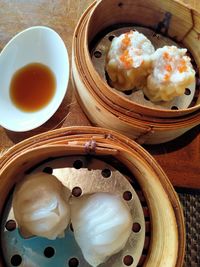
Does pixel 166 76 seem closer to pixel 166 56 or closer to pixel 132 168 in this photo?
pixel 166 56

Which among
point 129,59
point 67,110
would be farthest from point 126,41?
point 67,110

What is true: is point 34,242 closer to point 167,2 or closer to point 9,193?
point 9,193

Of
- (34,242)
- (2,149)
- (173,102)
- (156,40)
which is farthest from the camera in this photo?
(156,40)

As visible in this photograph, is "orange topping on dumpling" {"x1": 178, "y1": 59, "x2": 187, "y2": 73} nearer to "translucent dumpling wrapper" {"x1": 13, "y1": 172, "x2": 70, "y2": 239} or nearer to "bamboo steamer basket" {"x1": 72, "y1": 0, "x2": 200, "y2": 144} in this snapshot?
"bamboo steamer basket" {"x1": 72, "y1": 0, "x2": 200, "y2": 144}

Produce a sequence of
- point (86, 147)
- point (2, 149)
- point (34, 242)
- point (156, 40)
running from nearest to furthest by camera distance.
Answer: point (86, 147) → point (34, 242) → point (2, 149) → point (156, 40)

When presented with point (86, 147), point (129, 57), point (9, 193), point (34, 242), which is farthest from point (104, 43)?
point (34, 242)

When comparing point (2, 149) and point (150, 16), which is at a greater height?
point (150, 16)

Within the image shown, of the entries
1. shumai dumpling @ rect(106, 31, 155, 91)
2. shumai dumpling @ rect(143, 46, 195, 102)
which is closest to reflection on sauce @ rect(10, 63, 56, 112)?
shumai dumpling @ rect(106, 31, 155, 91)
